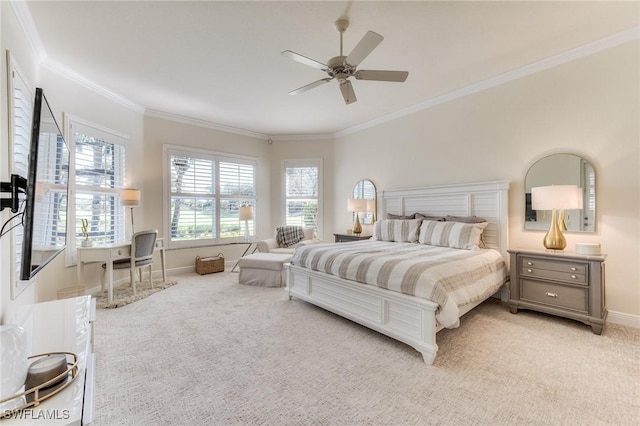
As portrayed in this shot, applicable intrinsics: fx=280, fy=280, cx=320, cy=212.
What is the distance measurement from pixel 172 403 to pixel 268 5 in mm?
3022

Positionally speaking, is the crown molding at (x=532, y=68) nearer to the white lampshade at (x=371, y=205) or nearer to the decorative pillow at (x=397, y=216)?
the white lampshade at (x=371, y=205)

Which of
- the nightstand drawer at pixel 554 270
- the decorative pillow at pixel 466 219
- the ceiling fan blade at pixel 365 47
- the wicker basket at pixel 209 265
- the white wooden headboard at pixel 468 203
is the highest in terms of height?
the ceiling fan blade at pixel 365 47

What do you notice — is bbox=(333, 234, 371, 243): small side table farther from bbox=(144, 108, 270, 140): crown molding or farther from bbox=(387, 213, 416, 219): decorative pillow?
bbox=(144, 108, 270, 140): crown molding

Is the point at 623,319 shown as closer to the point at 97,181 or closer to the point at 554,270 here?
the point at 554,270

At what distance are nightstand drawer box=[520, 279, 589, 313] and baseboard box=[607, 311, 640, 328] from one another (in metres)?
0.56

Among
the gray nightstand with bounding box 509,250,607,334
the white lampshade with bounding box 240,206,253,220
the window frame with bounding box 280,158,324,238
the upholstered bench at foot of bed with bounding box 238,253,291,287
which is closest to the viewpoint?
the gray nightstand with bounding box 509,250,607,334

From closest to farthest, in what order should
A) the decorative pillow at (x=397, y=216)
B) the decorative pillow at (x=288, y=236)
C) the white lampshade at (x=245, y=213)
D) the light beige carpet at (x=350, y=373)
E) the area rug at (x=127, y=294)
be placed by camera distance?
the light beige carpet at (x=350, y=373), the area rug at (x=127, y=294), the decorative pillow at (x=397, y=216), the decorative pillow at (x=288, y=236), the white lampshade at (x=245, y=213)

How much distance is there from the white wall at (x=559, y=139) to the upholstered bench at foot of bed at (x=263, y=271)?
2589 mm

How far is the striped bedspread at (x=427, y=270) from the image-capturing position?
222cm

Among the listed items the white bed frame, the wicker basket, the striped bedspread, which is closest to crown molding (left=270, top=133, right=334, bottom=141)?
the white bed frame

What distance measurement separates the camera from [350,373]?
2.05 metres

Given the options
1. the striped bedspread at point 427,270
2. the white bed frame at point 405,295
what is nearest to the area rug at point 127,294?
the white bed frame at point 405,295

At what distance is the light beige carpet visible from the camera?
1.64m

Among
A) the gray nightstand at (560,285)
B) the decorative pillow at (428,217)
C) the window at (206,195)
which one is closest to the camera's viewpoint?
the gray nightstand at (560,285)
